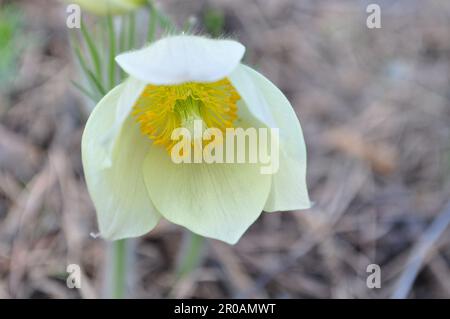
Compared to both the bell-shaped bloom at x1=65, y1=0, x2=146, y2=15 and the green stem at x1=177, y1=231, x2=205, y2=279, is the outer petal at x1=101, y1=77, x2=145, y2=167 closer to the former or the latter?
→ the bell-shaped bloom at x1=65, y1=0, x2=146, y2=15

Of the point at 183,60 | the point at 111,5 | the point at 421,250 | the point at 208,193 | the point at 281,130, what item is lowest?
the point at 421,250

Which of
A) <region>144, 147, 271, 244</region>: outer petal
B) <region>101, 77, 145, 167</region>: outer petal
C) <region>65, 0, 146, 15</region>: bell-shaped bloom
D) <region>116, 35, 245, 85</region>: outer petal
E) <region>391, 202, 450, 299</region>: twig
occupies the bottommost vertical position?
<region>391, 202, 450, 299</region>: twig

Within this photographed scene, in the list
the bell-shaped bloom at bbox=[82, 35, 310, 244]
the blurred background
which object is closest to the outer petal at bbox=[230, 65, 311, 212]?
the bell-shaped bloom at bbox=[82, 35, 310, 244]

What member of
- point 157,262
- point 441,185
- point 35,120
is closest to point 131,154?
point 157,262

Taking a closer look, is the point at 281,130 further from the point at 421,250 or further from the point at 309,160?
the point at 309,160

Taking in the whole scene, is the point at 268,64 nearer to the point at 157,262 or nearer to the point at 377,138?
the point at 377,138

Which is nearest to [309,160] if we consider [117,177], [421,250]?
[421,250]

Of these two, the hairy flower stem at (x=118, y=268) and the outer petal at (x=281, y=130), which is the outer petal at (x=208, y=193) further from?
the hairy flower stem at (x=118, y=268)
